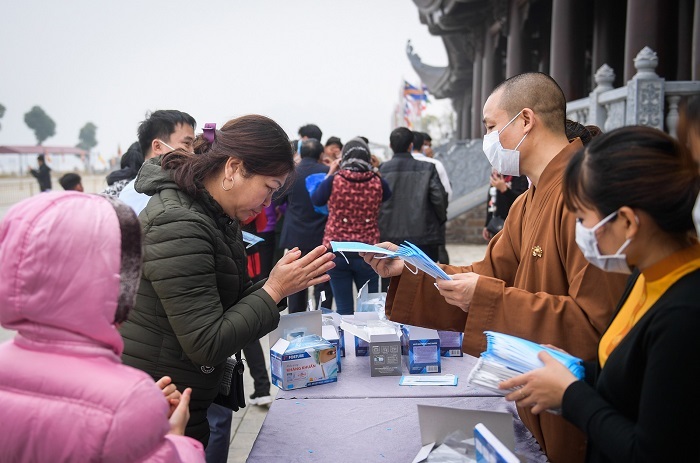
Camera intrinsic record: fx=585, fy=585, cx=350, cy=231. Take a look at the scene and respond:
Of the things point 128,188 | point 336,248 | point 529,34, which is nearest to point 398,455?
point 336,248

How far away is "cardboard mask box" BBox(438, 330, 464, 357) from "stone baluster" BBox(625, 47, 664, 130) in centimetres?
388

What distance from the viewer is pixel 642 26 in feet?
20.9

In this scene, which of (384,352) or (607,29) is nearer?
(384,352)

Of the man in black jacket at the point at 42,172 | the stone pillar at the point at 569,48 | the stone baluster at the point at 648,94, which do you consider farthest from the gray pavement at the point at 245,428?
the man in black jacket at the point at 42,172

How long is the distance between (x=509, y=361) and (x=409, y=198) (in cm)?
416

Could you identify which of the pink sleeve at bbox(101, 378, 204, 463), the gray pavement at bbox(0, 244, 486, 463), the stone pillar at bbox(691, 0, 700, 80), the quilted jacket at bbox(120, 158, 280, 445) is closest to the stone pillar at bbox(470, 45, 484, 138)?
the stone pillar at bbox(691, 0, 700, 80)

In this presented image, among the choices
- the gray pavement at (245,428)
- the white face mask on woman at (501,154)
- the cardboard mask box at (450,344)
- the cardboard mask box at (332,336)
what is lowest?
the gray pavement at (245,428)

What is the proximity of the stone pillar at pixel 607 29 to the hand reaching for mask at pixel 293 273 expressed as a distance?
1065 cm

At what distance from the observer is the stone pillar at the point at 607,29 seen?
36.1 ft

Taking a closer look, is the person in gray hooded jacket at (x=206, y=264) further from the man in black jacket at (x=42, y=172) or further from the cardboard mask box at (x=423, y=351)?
the man in black jacket at (x=42, y=172)

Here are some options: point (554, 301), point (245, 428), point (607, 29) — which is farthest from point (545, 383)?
point (607, 29)

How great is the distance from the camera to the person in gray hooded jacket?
5.64 ft

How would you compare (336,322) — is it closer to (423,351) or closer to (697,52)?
(423,351)

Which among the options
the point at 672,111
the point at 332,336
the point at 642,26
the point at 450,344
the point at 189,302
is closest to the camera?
the point at 189,302
